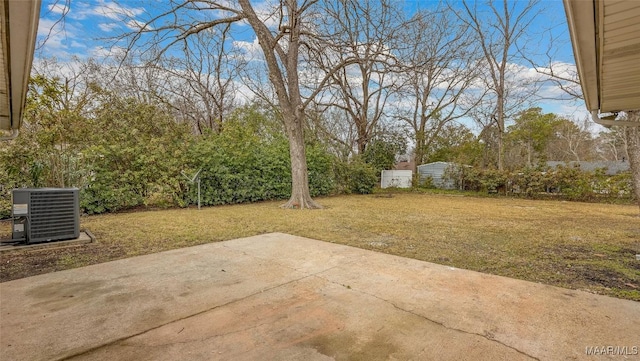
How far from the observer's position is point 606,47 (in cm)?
157

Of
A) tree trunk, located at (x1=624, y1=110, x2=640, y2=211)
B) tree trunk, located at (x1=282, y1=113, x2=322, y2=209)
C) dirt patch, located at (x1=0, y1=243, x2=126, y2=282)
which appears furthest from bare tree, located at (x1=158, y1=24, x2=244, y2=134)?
tree trunk, located at (x1=624, y1=110, x2=640, y2=211)

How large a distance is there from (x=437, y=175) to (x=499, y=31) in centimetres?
719

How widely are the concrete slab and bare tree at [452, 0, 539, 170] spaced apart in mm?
13319

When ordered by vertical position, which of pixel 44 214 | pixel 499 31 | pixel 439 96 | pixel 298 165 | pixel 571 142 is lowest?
pixel 44 214

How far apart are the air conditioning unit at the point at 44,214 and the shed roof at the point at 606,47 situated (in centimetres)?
516

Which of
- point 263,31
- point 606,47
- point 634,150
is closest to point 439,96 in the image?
point 263,31

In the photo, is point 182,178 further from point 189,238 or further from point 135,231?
point 189,238

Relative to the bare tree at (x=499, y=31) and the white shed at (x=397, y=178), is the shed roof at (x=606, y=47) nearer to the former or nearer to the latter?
the bare tree at (x=499, y=31)

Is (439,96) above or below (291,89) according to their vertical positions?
above

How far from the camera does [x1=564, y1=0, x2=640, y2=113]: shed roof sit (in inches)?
49.6

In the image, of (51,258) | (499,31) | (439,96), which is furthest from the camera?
(439,96)

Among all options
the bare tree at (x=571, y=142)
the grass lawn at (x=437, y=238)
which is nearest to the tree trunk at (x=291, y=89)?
the grass lawn at (x=437, y=238)

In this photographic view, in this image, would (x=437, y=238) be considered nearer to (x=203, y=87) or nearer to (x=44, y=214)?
(x=44, y=214)

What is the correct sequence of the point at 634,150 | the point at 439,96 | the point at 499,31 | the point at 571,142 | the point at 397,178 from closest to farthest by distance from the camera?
the point at 634,150 < the point at 499,31 < the point at 397,178 < the point at 439,96 < the point at 571,142
